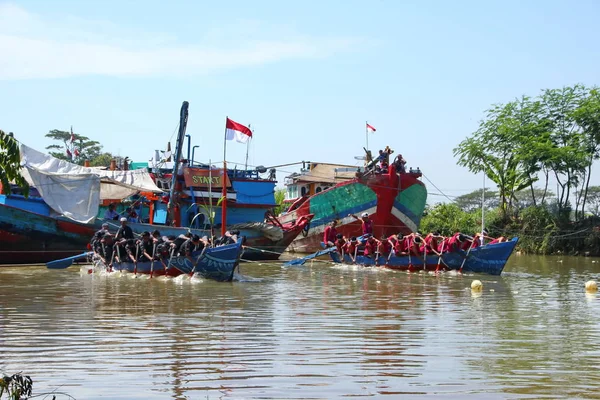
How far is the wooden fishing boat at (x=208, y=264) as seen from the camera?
20312 mm

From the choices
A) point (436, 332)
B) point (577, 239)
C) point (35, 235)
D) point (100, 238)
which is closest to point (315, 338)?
point (436, 332)

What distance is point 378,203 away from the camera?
37.3 m

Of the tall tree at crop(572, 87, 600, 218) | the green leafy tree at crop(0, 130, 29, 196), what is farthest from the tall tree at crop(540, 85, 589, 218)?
the green leafy tree at crop(0, 130, 29, 196)

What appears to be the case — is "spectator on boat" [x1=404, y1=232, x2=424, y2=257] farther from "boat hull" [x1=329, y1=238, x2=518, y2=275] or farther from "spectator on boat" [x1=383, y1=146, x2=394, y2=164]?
"spectator on boat" [x1=383, y1=146, x2=394, y2=164]

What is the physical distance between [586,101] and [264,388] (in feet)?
121

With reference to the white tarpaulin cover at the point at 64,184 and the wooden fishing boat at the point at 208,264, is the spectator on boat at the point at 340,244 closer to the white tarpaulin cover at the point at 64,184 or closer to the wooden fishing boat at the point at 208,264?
the white tarpaulin cover at the point at 64,184

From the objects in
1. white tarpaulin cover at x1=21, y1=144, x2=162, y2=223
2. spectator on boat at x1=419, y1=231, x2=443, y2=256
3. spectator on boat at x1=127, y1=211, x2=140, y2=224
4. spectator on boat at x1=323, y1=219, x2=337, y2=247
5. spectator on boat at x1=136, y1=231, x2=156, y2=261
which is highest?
white tarpaulin cover at x1=21, y1=144, x2=162, y2=223

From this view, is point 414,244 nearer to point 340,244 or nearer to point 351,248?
point 351,248

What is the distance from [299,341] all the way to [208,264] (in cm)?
1009

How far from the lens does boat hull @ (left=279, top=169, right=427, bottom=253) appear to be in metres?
37.2

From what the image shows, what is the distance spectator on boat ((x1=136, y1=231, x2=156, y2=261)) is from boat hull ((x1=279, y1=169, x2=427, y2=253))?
52.7ft

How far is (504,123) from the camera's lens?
43219 mm

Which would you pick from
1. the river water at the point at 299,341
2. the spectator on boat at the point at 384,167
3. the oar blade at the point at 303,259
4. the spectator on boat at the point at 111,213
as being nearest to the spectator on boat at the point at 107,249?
the river water at the point at 299,341

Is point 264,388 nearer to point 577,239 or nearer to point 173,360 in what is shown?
point 173,360
